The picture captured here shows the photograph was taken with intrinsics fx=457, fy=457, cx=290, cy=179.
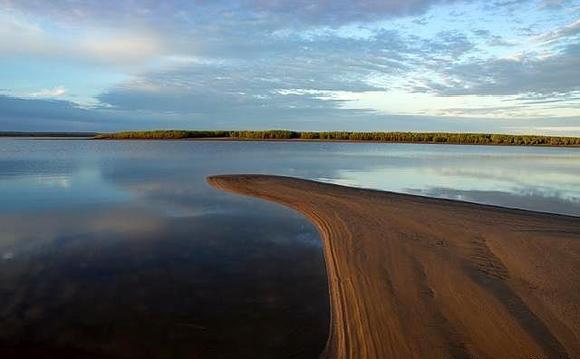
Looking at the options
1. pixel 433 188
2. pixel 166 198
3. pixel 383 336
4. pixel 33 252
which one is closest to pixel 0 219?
pixel 33 252

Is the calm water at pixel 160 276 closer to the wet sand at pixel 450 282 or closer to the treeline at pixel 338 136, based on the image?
the wet sand at pixel 450 282

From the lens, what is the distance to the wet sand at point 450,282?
14.3 ft

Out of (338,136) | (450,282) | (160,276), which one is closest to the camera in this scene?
(450,282)

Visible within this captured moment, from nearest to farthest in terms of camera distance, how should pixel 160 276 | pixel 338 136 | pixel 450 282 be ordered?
1. pixel 450 282
2. pixel 160 276
3. pixel 338 136

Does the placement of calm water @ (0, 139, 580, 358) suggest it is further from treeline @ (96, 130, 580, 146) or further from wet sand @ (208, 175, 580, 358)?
treeline @ (96, 130, 580, 146)

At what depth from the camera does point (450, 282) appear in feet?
19.4

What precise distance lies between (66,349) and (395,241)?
5357 millimetres

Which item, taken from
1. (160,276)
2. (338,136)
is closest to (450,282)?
(160,276)

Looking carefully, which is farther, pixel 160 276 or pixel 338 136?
pixel 338 136

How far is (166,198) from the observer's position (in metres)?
12.9

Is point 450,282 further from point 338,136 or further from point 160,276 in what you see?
point 338,136

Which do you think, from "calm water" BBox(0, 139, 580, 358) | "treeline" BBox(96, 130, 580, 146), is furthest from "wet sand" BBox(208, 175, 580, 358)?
"treeline" BBox(96, 130, 580, 146)

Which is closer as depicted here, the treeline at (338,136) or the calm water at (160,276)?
the calm water at (160,276)

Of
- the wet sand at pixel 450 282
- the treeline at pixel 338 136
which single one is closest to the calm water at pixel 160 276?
the wet sand at pixel 450 282
